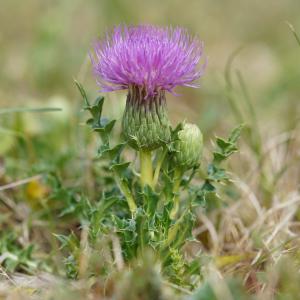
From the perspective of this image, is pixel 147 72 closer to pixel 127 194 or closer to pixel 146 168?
pixel 146 168

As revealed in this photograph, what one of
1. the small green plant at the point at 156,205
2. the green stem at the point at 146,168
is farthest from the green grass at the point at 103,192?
the green stem at the point at 146,168

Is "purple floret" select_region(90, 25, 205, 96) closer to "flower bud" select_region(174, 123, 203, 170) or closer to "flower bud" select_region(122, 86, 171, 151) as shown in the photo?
"flower bud" select_region(122, 86, 171, 151)

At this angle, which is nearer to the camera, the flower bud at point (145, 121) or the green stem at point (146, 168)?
the flower bud at point (145, 121)

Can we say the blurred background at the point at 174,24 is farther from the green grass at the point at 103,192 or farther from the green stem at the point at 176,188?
the green stem at the point at 176,188

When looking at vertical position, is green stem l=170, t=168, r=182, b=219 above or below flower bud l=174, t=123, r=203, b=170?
below

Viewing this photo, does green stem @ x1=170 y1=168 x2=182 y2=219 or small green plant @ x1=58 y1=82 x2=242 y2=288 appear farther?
green stem @ x1=170 y1=168 x2=182 y2=219

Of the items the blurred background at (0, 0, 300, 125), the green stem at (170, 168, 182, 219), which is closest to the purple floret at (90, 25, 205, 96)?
the green stem at (170, 168, 182, 219)

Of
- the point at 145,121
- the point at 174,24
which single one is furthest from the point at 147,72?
the point at 174,24
